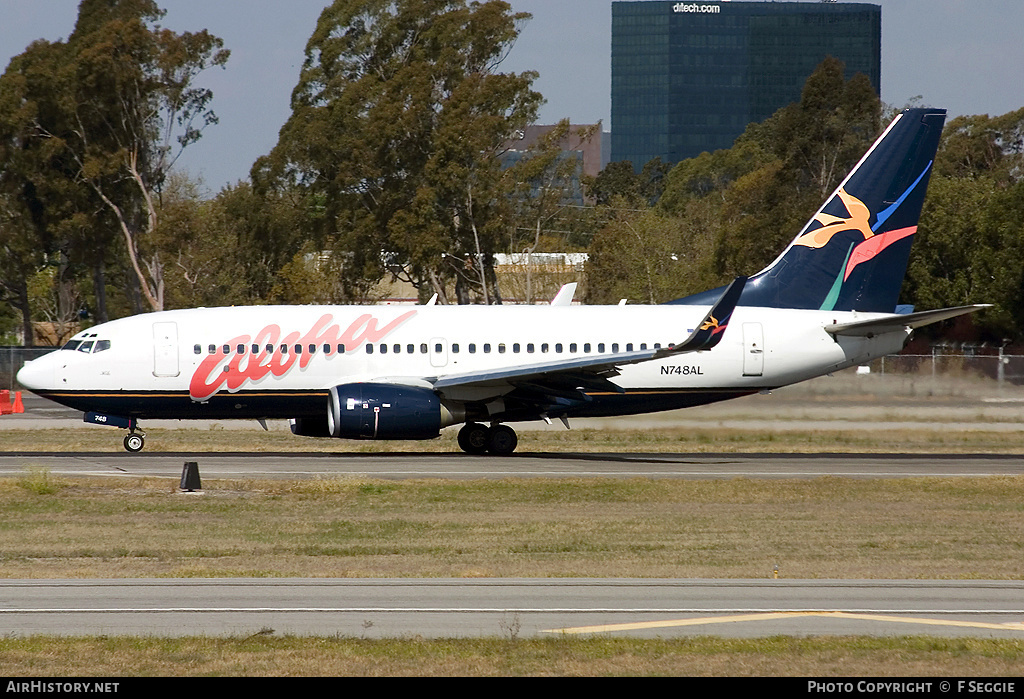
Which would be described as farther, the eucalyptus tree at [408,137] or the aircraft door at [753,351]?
the eucalyptus tree at [408,137]

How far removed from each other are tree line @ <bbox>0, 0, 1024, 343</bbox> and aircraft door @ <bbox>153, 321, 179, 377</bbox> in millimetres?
37498

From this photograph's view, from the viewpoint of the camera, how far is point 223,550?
1723 centimetres

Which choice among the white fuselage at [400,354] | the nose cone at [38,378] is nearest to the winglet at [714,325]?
the white fuselage at [400,354]

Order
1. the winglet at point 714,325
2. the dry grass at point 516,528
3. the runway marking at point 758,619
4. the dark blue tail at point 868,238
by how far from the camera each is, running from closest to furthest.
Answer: the runway marking at point 758,619
the dry grass at point 516,528
the winglet at point 714,325
the dark blue tail at point 868,238

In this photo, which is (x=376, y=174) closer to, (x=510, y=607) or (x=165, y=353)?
(x=165, y=353)

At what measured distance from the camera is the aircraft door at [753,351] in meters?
32.5

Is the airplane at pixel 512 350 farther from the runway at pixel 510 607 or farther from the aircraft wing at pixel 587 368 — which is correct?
the runway at pixel 510 607

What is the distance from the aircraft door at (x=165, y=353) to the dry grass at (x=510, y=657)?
20.0 metres

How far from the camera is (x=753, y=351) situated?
32.5 m

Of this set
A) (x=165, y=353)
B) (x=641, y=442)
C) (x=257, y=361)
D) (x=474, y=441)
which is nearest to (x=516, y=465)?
(x=474, y=441)

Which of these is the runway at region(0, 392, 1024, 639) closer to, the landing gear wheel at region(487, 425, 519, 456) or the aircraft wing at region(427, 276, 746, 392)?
the aircraft wing at region(427, 276, 746, 392)

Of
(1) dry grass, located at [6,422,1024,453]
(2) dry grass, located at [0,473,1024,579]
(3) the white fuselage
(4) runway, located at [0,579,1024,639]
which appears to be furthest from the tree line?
(4) runway, located at [0,579,1024,639]

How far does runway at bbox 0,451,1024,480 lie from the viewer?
2698 cm

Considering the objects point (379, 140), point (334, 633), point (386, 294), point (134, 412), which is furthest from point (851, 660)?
point (386, 294)
